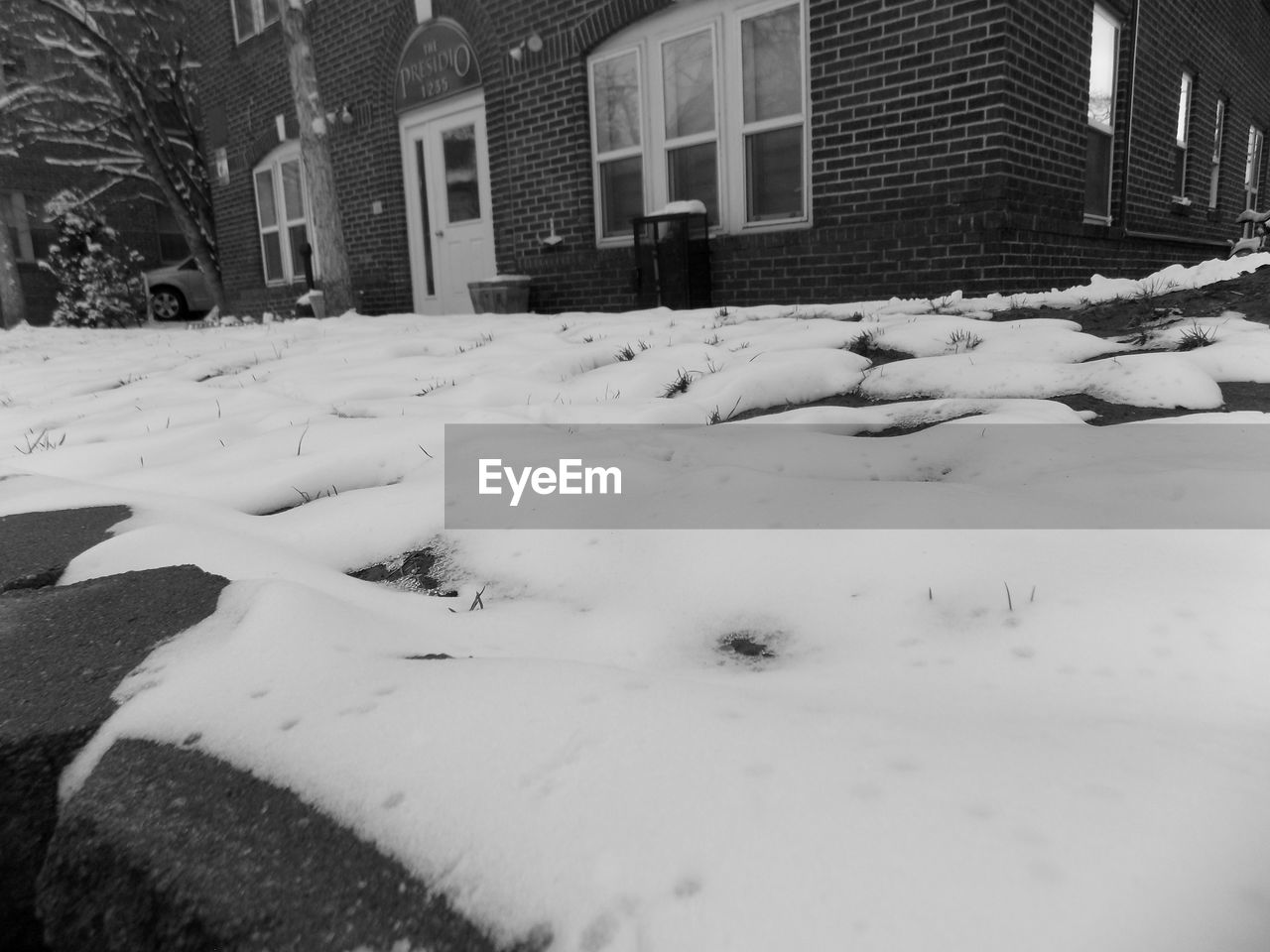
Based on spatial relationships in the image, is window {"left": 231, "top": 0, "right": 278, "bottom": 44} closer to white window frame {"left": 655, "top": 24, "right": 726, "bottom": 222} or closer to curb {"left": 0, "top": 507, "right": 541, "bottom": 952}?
white window frame {"left": 655, "top": 24, "right": 726, "bottom": 222}

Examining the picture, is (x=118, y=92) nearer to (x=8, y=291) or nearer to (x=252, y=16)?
(x=8, y=291)

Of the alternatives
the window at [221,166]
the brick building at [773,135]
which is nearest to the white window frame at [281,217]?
the brick building at [773,135]

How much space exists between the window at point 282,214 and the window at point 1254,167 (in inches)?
490

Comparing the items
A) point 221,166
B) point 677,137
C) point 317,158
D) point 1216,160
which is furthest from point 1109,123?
point 221,166

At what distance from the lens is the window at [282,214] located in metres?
10.9

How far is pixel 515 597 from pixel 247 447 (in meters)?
1.50

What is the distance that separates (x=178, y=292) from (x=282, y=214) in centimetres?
651

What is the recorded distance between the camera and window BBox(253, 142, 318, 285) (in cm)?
1093

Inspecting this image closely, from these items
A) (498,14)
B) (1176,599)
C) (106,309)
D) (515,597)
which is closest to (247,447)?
(515,597)

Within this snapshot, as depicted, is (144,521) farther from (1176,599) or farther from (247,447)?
(1176,599)

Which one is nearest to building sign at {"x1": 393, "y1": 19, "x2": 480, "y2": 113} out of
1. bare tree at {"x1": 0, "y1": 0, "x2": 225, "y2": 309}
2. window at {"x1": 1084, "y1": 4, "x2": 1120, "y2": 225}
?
window at {"x1": 1084, "y1": 4, "x2": 1120, "y2": 225}

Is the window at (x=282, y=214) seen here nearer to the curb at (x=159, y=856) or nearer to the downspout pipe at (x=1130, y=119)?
the downspout pipe at (x=1130, y=119)

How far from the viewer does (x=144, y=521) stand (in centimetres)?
201

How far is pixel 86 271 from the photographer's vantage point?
46.0ft
